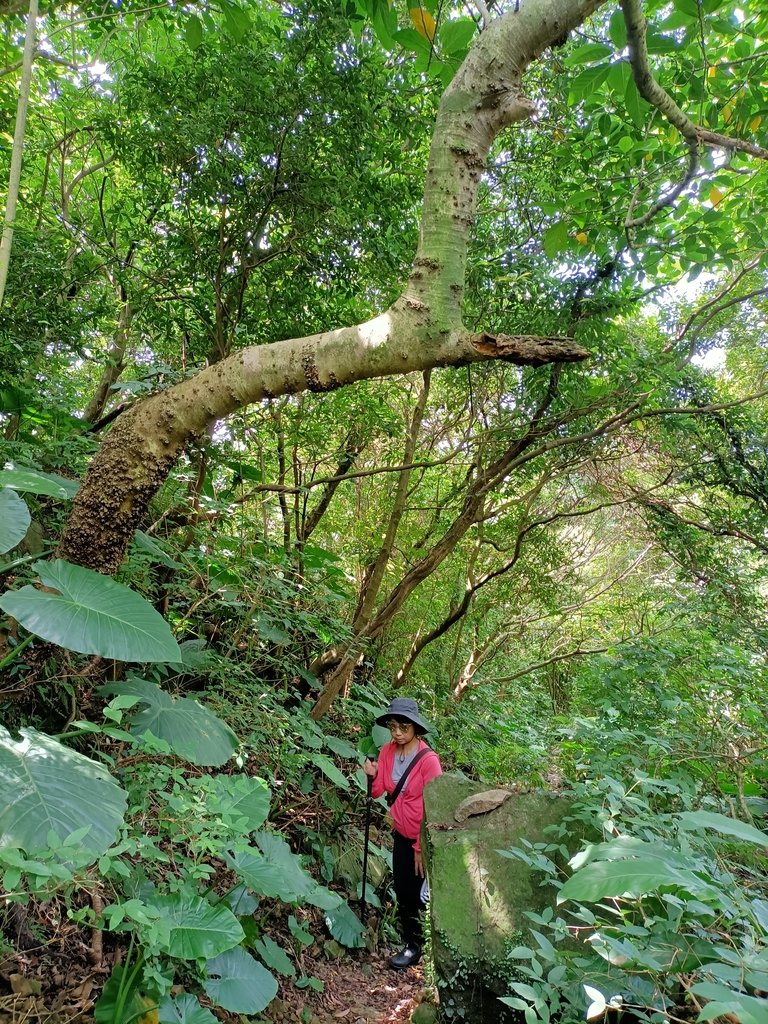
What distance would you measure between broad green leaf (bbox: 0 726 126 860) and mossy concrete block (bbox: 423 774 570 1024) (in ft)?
5.39

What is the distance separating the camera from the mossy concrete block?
2281 millimetres

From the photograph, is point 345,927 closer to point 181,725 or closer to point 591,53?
point 181,725

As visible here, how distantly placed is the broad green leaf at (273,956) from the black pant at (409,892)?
2.83ft

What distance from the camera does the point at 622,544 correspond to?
9.29 meters

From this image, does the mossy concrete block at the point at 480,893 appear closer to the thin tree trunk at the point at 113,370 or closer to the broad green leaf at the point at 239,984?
the broad green leaf at the point at 239,984

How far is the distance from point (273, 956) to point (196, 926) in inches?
36.5

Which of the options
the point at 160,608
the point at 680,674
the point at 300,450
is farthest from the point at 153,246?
the point at 680,674

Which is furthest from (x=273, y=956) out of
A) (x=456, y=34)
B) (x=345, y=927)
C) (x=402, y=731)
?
(x=456, y=34)

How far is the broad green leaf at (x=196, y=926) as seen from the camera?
1.64 m

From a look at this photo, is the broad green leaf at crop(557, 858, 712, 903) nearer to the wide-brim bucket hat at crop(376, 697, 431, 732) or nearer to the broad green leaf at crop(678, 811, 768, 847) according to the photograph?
the broad green leaf at crop(678, 811, 768, 847)

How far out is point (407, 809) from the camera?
3141 mm

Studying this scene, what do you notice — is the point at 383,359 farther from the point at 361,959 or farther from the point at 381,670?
the point at 381,670

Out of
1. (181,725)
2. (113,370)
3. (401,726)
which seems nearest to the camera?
(181,725)

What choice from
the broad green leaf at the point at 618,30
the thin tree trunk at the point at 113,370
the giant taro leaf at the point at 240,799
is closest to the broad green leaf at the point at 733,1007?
the giant taro leaf at the point at 240,799
